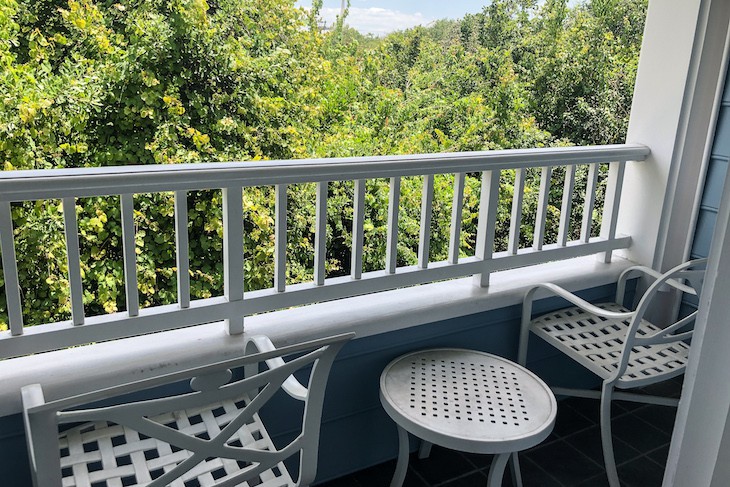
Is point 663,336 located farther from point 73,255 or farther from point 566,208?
point 73,255

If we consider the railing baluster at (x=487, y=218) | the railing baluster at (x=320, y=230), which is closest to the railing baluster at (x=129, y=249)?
the railing baluster at (x=320, y=230)

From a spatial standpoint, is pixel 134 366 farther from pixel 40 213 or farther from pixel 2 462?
pixel 40 213

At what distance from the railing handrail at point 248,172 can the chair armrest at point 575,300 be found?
46cm

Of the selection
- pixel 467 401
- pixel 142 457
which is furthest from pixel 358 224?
pixel 142 457

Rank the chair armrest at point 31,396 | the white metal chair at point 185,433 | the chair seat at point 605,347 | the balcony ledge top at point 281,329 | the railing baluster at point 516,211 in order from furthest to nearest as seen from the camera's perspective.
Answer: the railing baluster at point 516,211, the chair seat at point 605,347, the balcony ledge top at point 281,329, the chair armrest at point 31,396, the white metal chair at point 185,433

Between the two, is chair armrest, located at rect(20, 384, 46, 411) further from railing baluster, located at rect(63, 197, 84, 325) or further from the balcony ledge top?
railing baluster, located at rect(63, 197, 84, 325)

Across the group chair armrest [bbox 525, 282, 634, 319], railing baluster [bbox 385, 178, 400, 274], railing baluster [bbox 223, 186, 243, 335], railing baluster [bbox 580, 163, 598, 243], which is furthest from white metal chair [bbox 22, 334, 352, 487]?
railing baluster [bbox 580, 163, 598, 243]

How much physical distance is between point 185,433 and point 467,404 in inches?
33.6

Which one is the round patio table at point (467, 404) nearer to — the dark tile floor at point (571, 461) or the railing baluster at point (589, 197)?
the dark tile floor at point (571, 461)

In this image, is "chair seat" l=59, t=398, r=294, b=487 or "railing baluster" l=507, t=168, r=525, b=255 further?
"railing baluster" l=507, t=168, r=525, b=255

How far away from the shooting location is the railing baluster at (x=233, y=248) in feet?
6.08

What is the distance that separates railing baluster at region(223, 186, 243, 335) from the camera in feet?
6.08

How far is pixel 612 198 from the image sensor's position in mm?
2787

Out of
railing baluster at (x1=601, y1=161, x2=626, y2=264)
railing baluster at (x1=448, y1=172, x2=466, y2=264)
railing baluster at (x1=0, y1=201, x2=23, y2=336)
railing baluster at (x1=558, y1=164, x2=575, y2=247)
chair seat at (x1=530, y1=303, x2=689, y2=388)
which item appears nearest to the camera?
railing baluster at (x1=0, y1=201, x2=23, y2=336)
